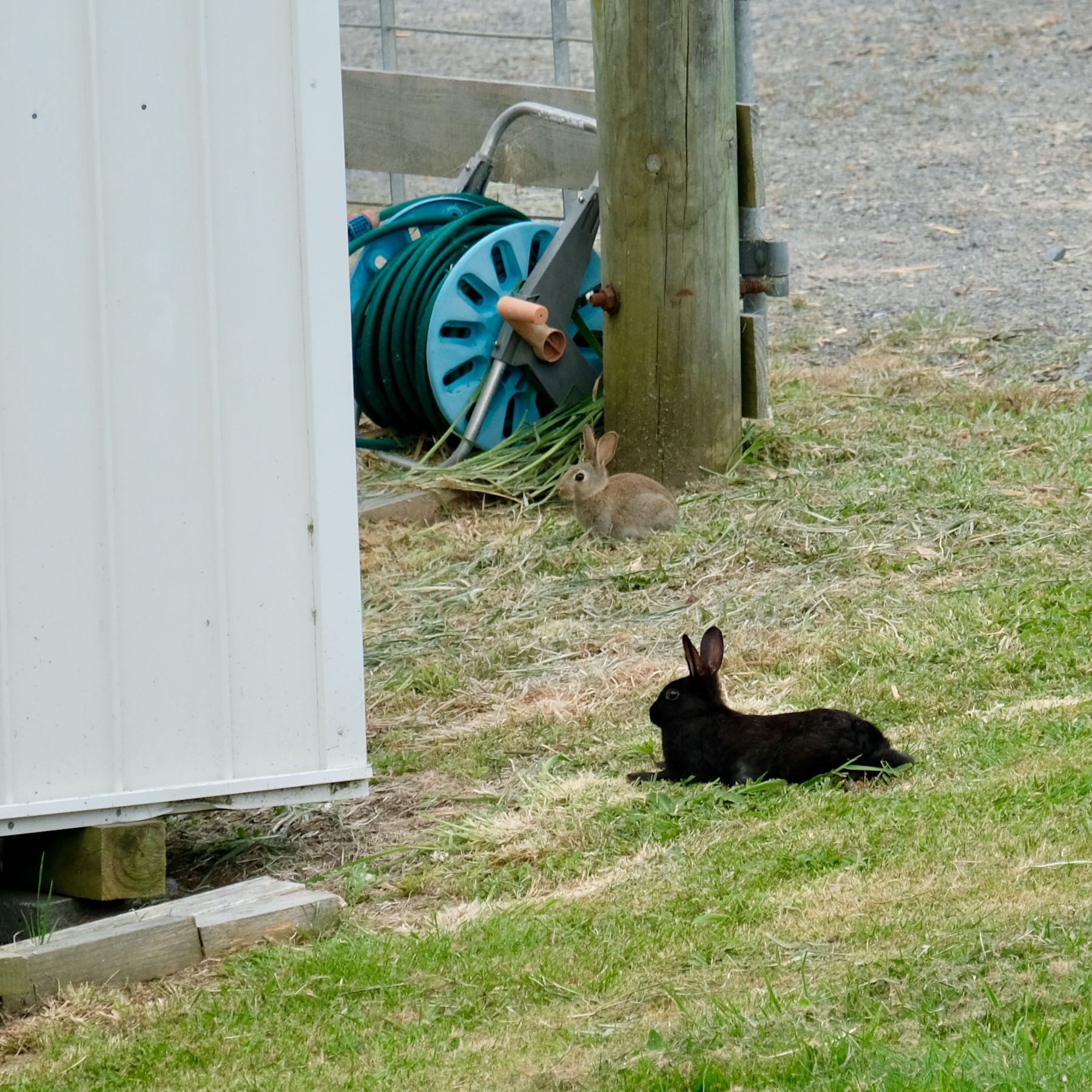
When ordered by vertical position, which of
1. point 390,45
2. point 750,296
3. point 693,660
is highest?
point 390,45

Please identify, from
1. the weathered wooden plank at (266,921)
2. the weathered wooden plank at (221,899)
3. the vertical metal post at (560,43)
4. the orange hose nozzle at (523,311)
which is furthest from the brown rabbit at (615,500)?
the vertical metal post at (560,43)

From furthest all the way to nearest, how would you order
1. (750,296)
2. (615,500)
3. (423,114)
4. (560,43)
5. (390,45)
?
(390,45) < (560,43) < (423,114) < (750,296) < (615,500)

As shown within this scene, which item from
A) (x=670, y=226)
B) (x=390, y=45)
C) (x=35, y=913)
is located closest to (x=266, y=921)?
(x=35, y=913)

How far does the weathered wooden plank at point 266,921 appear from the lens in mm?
4109

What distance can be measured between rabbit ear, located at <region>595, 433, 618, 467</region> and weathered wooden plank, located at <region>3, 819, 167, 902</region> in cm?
400

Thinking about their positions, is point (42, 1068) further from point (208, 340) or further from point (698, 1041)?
point (208, 340)

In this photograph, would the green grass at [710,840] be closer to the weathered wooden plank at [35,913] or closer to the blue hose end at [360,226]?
the weathered wooden plank at [35,913]

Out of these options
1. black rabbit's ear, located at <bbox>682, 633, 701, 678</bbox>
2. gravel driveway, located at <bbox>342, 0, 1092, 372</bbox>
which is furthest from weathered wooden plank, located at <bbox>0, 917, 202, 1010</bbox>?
gravel driveway, located at <bbox>342, 0, 1092, 372</bbox>

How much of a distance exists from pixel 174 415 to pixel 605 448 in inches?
156

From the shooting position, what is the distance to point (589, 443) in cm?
819

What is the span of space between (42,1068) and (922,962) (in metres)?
1.83

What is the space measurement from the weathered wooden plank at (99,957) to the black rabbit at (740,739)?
1.57 metres

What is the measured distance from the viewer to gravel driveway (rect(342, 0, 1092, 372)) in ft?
42.2

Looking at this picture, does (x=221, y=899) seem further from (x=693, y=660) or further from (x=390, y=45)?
(x=390, y=45)
